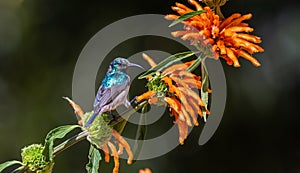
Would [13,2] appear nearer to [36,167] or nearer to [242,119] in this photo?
[242,119]

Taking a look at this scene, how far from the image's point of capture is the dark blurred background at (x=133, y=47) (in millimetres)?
1858

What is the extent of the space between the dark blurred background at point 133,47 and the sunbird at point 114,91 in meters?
1.33

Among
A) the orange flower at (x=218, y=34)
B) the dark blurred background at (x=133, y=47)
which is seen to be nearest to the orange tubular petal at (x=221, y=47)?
the orange flower at (x=218, y=34)

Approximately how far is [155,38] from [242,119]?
1.25ft

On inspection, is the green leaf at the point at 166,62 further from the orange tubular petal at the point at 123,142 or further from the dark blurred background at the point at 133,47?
the dark blurred background at the point at 133,47

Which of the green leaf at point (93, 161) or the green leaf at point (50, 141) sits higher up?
the green leaf at point (50, 141)

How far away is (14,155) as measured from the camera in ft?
6.34

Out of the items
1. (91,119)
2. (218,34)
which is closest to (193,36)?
(218,34)

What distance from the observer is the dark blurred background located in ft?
6.10

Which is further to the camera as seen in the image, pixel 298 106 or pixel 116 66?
pixel 298 106

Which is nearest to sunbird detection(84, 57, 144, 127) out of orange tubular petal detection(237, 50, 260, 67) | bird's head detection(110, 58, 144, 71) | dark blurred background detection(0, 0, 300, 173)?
bird's head detection(110, 58, 144, 71)

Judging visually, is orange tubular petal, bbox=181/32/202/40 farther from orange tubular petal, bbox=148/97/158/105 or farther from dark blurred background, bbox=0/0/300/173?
dark blurred background, bbox=0/0/300/173

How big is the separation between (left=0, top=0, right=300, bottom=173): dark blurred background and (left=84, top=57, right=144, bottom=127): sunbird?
1.33m

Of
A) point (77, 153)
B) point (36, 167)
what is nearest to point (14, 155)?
point (77, 153)
